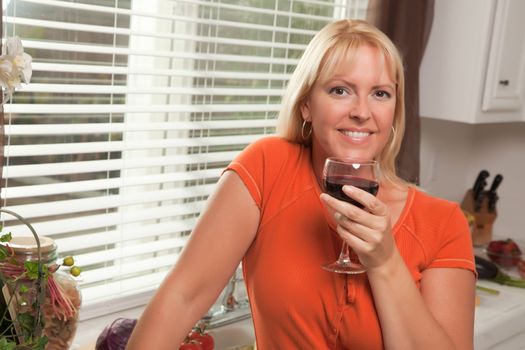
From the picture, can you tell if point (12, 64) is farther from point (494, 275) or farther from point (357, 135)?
point (494, 275)

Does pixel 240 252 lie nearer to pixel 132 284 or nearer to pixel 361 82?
pixel 361 82

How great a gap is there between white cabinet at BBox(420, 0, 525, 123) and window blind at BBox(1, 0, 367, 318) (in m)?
0.65

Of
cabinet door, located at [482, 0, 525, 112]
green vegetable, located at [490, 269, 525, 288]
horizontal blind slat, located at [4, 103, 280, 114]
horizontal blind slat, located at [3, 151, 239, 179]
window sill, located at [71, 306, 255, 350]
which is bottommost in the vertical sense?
window sill, located at [71, 306, 255, 350]

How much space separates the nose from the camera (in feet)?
4.73

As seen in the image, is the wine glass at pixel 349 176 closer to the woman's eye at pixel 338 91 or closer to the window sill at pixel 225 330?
the woman's eye at pixel 338 91

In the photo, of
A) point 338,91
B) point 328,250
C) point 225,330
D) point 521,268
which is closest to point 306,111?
point 338,91

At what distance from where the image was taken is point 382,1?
247 cm

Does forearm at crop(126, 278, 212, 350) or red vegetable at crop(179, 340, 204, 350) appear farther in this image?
red vegetable at crop(179, 340, 204, 350)

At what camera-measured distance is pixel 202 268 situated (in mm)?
1474

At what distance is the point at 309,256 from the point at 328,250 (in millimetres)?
42

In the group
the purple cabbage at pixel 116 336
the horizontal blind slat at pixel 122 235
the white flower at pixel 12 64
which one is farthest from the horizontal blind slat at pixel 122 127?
the white flower at pixel 12 64

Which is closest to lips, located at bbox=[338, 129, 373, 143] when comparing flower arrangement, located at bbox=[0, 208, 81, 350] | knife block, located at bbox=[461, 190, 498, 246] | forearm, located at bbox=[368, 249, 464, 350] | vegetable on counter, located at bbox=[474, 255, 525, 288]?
forearm, located at bbox=[368, 249, 464, 350]

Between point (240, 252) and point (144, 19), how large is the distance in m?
0.88

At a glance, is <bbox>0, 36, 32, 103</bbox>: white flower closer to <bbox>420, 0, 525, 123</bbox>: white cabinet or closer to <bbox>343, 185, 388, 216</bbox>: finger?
<bbox>343, 185, 388, 216</bbox>: finger
